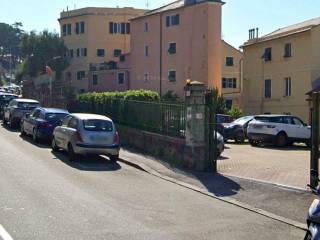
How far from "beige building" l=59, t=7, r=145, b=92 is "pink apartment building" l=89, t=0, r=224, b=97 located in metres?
5.98

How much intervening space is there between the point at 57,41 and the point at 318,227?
76.1 meters

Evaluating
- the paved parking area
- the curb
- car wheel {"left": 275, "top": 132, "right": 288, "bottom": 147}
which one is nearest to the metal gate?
the paved parking area

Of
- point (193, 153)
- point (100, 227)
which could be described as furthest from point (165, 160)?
point (100, 227)

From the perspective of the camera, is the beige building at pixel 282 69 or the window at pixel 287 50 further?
the window at pixel 287 50

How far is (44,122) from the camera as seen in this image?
2422cm

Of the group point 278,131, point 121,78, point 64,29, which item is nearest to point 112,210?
point 278,131

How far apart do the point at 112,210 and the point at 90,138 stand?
8.14m

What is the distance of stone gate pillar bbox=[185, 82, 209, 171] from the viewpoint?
56.3 feet

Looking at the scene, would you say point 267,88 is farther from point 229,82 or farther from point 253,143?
point 229,82

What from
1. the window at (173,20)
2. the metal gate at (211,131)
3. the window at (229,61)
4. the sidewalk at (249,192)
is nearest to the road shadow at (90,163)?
the sidewalk at (249,192)

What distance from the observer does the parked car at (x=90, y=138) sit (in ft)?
60.9

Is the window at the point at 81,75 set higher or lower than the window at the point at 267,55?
lower

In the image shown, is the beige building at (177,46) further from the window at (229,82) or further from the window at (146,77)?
the window at (229,82)

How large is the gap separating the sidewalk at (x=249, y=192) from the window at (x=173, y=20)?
4634 cm
